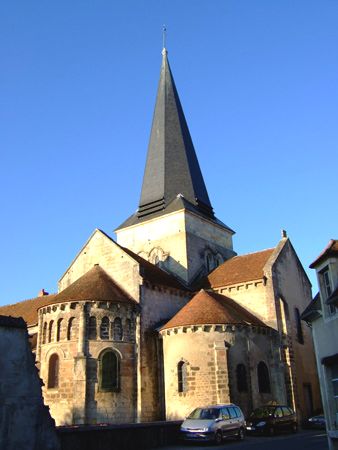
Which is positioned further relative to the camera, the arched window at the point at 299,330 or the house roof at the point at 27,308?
the house roof at the point at 27,308

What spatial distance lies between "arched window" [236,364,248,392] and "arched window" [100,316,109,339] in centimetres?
631

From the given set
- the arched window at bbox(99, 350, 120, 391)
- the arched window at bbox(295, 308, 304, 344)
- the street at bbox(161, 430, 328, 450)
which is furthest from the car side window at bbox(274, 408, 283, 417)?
the arched window at bbox(295, 308, 304, 344)

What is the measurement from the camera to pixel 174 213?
3206 centimetres

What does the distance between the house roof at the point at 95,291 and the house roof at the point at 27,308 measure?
6.24 metres

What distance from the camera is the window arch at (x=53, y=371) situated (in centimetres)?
2245

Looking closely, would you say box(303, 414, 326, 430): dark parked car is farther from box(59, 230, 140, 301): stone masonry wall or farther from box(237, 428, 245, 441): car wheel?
box(59, 230, 140, 301): stone masonry wall

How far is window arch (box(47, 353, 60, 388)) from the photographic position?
2245 centimetres

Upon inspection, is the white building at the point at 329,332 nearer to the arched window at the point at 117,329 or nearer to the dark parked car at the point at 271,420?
the dark parked car at the point at 271,420

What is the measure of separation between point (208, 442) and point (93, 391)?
7.44m

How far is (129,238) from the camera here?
34.5 metres

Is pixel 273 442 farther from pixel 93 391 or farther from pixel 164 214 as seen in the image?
pixel 164 214

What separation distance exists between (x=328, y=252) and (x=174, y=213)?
19.6 metres

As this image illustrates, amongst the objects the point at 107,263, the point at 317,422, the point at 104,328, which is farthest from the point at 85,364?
the point at 317,422

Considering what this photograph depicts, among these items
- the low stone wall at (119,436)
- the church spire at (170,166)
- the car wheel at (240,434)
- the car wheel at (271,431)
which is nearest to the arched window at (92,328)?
the low stone wall at (119,436)
